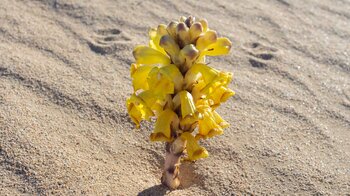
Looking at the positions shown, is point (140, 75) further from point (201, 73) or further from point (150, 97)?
point (201, 73)

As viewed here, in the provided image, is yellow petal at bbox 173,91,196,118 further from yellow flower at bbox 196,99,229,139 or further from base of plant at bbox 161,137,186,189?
base of plant at bbox 161,137,186,189

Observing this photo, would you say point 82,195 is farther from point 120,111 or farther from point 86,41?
point 86,41

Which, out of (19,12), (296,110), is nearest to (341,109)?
(296,110)

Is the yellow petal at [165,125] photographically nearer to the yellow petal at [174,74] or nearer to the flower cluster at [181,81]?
the flower cluster at [181,81]

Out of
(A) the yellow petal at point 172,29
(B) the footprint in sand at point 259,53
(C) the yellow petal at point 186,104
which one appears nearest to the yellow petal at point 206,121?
(C) the yellow petal at point 186,104

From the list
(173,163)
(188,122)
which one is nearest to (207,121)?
(188,122)

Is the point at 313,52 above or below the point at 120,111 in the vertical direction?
above
